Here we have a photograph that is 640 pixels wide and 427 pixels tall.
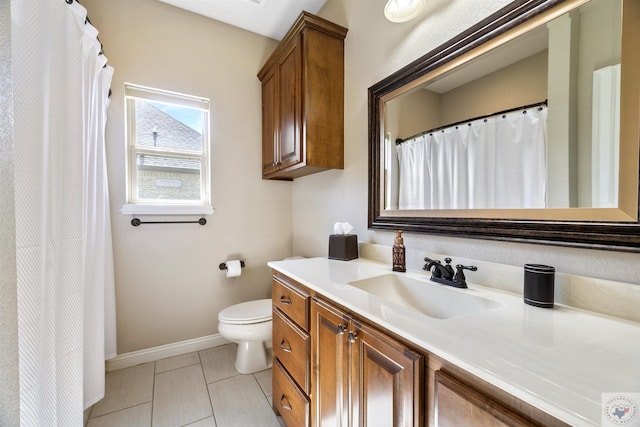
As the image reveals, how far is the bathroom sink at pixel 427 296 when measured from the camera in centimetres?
91

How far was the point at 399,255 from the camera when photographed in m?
1.26

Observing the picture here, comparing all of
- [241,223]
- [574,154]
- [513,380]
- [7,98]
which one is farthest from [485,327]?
[241,223]

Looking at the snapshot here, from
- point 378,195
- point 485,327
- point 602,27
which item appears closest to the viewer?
point 485,327

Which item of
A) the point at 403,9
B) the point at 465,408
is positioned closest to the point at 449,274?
the point at 465,408

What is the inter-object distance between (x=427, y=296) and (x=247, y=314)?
1300 mm

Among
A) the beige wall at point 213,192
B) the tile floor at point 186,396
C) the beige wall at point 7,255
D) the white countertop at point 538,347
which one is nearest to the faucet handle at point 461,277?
the white countertop at point 538,347

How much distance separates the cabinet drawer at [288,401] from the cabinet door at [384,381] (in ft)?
1.35

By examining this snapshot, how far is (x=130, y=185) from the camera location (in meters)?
1.98

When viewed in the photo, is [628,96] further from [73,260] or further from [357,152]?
[73,260]

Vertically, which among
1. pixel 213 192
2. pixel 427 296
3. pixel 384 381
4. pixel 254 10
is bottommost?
pixel 384 381

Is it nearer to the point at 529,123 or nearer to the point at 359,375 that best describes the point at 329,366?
the point at 359,375

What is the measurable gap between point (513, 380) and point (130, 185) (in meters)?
2.41

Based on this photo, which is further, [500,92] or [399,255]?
[399,255]

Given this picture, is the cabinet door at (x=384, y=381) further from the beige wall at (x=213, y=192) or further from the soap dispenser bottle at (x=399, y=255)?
the beige wall at (x=213, y=192)
